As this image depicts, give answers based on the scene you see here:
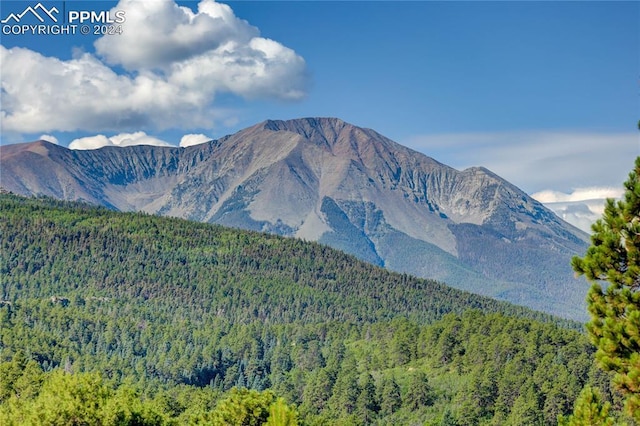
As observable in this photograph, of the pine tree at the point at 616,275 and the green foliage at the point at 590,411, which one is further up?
the pine tree at the point at 616,275

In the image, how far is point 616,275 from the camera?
33906 mm

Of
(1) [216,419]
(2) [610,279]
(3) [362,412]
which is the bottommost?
(3) [362,412]

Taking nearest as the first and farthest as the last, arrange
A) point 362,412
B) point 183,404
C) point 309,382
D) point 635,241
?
point 635,241 < point 183,404 < point 362,412 < point 309,382

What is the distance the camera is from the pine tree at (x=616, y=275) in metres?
33.1

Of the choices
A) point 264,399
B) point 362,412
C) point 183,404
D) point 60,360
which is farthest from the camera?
point 60,360

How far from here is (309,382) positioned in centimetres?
17800

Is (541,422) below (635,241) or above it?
below

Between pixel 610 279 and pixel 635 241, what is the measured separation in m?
1.99

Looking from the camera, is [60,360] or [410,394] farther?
[60,360]

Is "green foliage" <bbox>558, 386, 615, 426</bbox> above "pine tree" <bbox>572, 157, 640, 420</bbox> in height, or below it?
below

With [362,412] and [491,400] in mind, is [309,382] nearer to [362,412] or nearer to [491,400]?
[362,412]

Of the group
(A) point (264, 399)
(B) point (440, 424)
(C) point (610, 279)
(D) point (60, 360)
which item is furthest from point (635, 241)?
(D) point (60, 360)

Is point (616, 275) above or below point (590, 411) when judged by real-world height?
above

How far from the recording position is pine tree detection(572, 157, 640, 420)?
3306 cm
